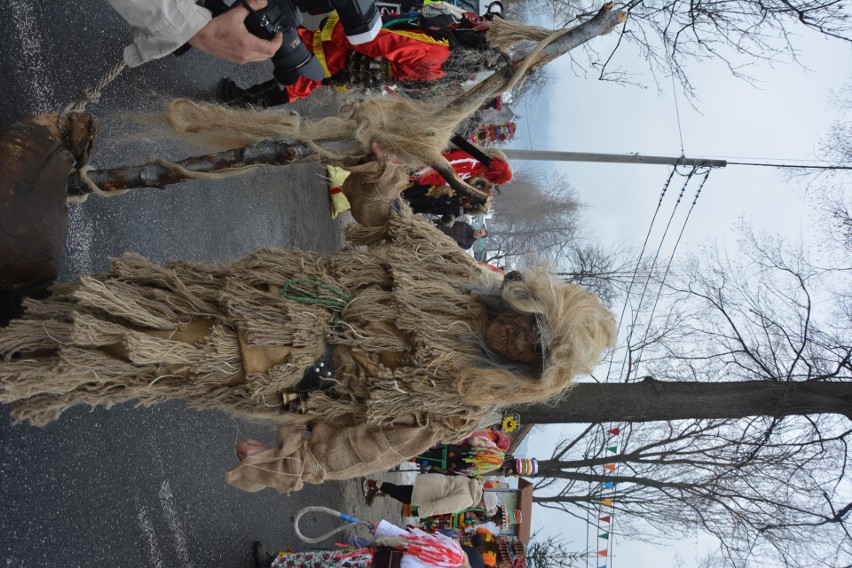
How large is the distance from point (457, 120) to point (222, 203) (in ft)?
9.03

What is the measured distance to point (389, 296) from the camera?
2.37 metres

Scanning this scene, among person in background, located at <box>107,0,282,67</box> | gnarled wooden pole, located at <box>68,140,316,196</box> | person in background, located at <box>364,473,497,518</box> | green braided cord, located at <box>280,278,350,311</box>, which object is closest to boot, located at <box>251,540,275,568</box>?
person in background, located at <box>364,473,497,518</box>

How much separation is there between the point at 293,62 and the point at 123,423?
223cm

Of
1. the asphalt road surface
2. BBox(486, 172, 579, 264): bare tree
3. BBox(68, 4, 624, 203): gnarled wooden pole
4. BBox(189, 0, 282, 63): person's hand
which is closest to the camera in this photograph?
BBox(189, 0, 282, 63): person's hand

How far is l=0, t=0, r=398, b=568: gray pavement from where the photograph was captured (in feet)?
8.62

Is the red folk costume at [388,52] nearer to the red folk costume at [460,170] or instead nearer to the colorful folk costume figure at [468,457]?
the red folk costume at [460,170]

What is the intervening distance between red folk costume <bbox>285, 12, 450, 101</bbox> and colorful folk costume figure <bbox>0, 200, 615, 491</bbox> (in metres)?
2.16

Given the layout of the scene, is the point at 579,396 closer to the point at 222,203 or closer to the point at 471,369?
the point at 471,369

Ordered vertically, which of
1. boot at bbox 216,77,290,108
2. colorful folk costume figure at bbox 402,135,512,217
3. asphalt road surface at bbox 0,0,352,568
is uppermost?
boot at bbox 216,77,290,108

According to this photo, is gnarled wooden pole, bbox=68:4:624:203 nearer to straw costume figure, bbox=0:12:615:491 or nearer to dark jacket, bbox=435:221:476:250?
straw costume figure, bbox=0:12:615:491

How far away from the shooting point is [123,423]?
331 cm

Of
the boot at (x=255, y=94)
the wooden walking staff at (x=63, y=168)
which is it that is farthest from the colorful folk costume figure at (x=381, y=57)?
the wooden walking staff at (x=63, y=168)

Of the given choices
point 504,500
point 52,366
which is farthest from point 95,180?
point 504,500

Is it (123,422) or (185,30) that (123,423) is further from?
(185,30)
